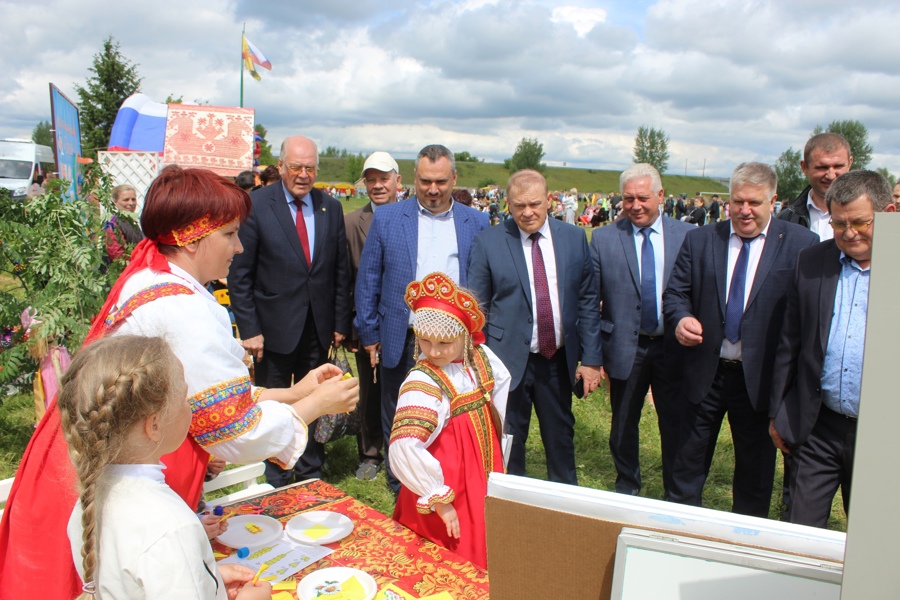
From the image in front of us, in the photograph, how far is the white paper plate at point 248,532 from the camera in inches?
77.8

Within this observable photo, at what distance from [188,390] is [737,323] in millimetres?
2692

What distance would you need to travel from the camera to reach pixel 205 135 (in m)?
11.6

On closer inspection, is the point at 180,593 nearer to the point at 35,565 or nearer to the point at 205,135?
the point at 35,565

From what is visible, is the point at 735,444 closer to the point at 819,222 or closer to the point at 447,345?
the point at 819,222

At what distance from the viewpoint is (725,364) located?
3346 millimetres

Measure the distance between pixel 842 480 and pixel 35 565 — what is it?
2897mm

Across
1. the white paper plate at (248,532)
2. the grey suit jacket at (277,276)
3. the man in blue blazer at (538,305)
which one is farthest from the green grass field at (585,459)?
the white paper plate at (248,532)

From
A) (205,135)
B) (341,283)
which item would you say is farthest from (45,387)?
(205,135)

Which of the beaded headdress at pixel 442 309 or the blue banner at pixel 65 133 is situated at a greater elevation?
the blue banner at pixel 65 133

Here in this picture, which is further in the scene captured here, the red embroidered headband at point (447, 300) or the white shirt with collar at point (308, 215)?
the white shirt with collar at point (308, 215)

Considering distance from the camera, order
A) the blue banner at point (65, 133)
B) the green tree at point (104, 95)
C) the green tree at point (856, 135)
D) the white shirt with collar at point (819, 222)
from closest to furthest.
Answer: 1. the white shirt with collar at point (819, 222)
2. the blue banner at point (65, 133)
3. the green tree at point (104, 95)
4. the green tree at point (856, 135)

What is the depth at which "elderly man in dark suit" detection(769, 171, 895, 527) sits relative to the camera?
2484 millimetres

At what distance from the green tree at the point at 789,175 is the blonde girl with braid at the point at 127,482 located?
174ft

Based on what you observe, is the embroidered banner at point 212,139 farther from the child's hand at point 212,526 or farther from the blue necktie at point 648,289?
the child's hand at point 212,526
